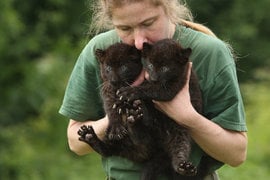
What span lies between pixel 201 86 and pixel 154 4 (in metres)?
0.49

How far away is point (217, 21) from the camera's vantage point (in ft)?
49.9

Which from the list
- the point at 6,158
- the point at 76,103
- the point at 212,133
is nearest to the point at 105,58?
the point at 76,103

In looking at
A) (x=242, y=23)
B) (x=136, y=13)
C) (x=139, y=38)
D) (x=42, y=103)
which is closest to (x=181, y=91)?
(x=139, y=38)

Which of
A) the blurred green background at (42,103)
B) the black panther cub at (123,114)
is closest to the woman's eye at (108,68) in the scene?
the black panther cub at (123,114)

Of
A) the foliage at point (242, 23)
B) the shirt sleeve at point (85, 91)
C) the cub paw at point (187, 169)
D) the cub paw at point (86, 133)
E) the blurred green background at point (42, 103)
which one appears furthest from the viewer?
the foliage at point (242, 23)

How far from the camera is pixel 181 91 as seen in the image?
426 centimetres

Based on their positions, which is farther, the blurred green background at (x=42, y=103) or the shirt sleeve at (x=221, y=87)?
the blurred green background at (x=42, y=103)

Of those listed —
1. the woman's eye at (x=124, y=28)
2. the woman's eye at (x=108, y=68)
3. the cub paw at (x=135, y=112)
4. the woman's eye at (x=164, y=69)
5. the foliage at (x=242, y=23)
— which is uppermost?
the woman's eye at (x=124, y=28)

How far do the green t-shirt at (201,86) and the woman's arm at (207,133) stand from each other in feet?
0.20

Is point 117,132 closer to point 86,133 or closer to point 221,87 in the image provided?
point 86,133

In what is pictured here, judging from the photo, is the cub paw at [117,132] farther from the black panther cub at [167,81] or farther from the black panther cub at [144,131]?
the black panther cub at [167,81]

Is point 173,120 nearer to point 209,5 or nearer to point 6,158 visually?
point 6,158

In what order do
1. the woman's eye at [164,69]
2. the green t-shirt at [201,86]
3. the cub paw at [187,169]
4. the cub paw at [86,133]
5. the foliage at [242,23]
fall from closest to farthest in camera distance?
1. the cub paw at [187,169]
2. the woman's eye at [164,69]
3. the green t-shirt at [201,86]
4. the cub paw at [86,133]
5. the foliage at [242,23]

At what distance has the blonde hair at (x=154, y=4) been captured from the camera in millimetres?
4275
